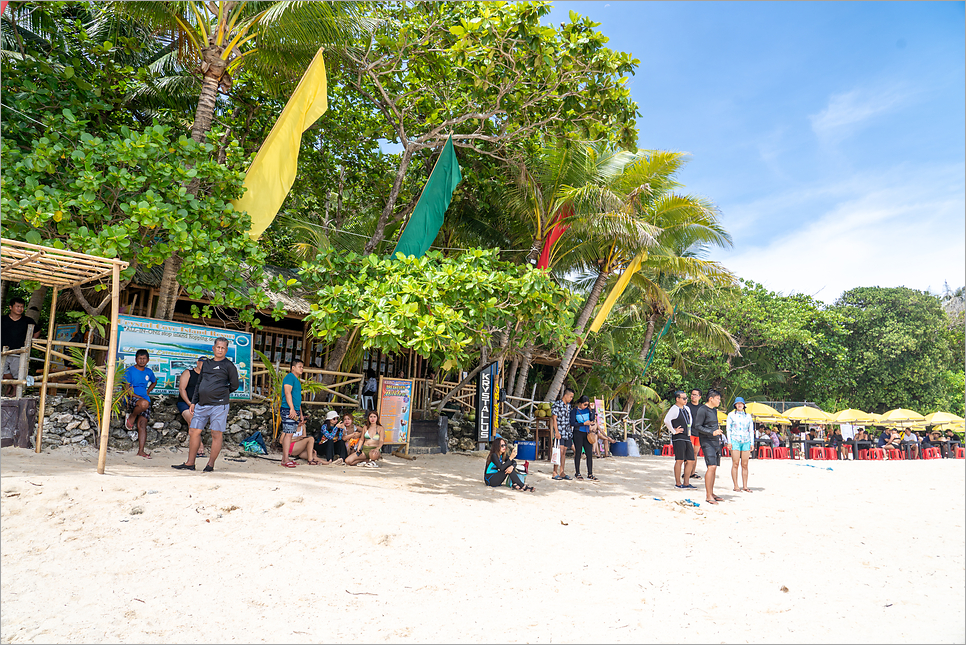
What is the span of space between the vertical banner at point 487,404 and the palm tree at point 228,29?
5920 mm

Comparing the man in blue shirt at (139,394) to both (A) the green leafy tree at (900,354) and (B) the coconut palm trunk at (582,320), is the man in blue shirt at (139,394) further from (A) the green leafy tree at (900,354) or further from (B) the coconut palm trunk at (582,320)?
(A) the green leafy tree at (900,354)

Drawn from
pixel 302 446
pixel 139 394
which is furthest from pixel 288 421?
pixel 139 394

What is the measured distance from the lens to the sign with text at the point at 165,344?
8.19 metres

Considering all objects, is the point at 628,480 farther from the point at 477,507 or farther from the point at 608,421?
the point at 608,421

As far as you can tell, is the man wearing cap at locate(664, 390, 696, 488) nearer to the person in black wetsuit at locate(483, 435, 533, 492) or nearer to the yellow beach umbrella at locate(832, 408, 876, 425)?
the person in black wetsuit at locate(483, 435, 533, 492)

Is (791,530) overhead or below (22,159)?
below

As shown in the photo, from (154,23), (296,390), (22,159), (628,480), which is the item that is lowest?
(628,480)

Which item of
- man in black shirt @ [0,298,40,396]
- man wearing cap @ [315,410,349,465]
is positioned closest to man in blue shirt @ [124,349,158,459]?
man in black shirt @ [0,298,40,396]

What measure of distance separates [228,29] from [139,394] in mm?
5221

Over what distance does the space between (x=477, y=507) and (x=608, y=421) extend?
36.9 ft

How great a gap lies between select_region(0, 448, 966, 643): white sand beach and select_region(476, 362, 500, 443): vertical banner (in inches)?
181

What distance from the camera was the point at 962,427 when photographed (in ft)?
67.8

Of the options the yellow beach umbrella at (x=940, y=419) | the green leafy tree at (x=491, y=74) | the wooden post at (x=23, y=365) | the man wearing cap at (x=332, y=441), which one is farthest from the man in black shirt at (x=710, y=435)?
the yellow beach umbrella at (x=940, y=419)

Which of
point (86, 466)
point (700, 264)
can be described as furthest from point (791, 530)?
point (700, 264)
